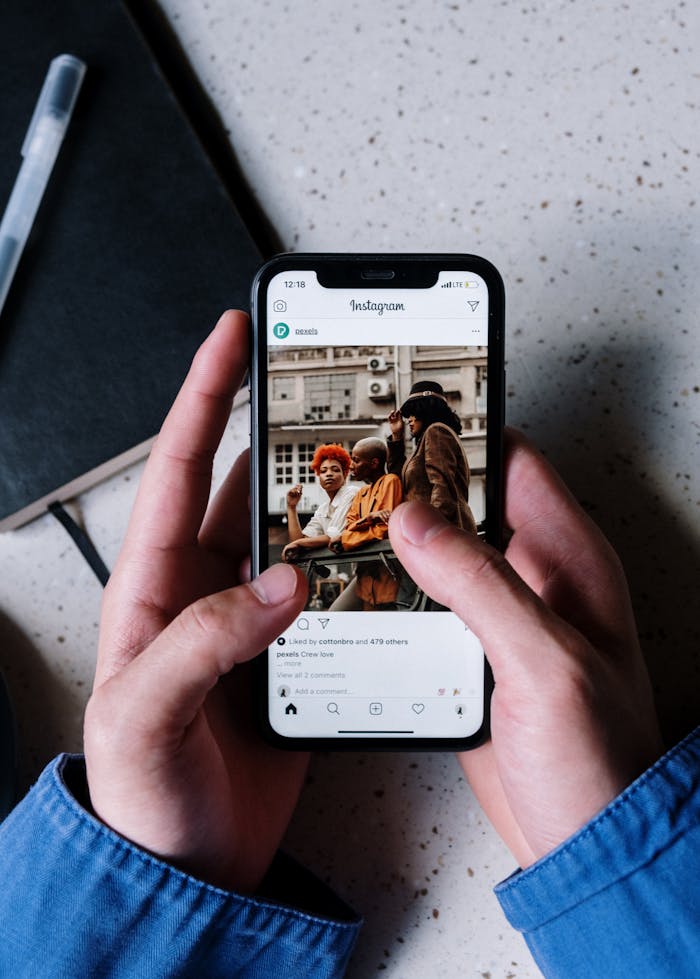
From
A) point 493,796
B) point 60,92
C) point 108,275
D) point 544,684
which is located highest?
point 60,92

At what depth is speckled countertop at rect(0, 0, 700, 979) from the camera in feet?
2.00

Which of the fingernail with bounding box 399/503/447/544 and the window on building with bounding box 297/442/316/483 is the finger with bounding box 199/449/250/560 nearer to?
the window on building with bounding box 297/442/316/483

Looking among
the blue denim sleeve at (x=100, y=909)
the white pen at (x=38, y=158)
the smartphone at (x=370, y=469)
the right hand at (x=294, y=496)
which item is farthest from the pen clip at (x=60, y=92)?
the blue denim sleeve at (x=100, y=909)

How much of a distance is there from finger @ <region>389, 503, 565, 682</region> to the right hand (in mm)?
109

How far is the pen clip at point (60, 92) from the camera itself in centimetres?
60

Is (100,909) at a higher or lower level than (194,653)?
lower

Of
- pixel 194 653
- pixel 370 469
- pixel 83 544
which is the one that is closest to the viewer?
pixel 194 653

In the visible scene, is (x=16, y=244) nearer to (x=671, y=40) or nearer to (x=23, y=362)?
(x=23, y=362)

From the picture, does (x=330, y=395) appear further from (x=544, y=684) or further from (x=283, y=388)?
(x=544, y=684)

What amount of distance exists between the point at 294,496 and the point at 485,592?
6.3 inches

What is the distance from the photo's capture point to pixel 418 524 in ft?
1.40

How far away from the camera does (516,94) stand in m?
0.63

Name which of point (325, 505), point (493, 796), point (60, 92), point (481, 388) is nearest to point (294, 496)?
point (325, 505)

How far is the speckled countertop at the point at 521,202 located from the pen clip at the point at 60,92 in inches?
3.7
